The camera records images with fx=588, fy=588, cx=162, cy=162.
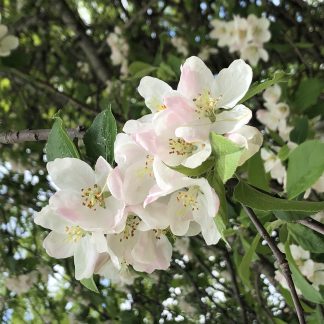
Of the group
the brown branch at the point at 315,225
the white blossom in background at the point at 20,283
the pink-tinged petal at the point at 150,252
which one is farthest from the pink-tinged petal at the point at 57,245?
the white blossom in background at the point at 20,283

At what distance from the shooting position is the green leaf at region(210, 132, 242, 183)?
22.7 inches

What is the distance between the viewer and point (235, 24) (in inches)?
79.5

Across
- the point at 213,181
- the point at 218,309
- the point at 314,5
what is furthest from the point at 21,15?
the point at 213,181

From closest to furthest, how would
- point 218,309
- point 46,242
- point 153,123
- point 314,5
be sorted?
point 153,123 < point 46,242 < point 218,309 < point 314,5

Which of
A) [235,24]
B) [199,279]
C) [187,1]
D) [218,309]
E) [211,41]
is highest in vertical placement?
[187,1]

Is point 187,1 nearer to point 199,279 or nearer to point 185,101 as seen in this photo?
point 199,279

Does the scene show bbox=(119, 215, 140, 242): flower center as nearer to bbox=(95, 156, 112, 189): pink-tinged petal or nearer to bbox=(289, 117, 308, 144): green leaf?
bbox=(95, 156, 112, 189): pink-tinged petal

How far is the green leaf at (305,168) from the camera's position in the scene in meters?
0.82

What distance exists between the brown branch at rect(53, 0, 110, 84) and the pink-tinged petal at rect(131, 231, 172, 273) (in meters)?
1.71

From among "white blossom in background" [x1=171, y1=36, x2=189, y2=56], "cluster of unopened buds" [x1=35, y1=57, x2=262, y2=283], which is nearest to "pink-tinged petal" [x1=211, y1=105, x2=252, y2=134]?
"cluster of unopened buds" [x1=35, y1=57, x2=262, y2=283]

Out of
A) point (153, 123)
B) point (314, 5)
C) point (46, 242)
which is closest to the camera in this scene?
point (153, 123)

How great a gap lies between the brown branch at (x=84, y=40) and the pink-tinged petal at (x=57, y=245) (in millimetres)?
1651

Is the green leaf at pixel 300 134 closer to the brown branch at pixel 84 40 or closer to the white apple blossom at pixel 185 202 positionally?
the white apple blossom at pixel 185 202

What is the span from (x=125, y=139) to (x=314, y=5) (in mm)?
1876
